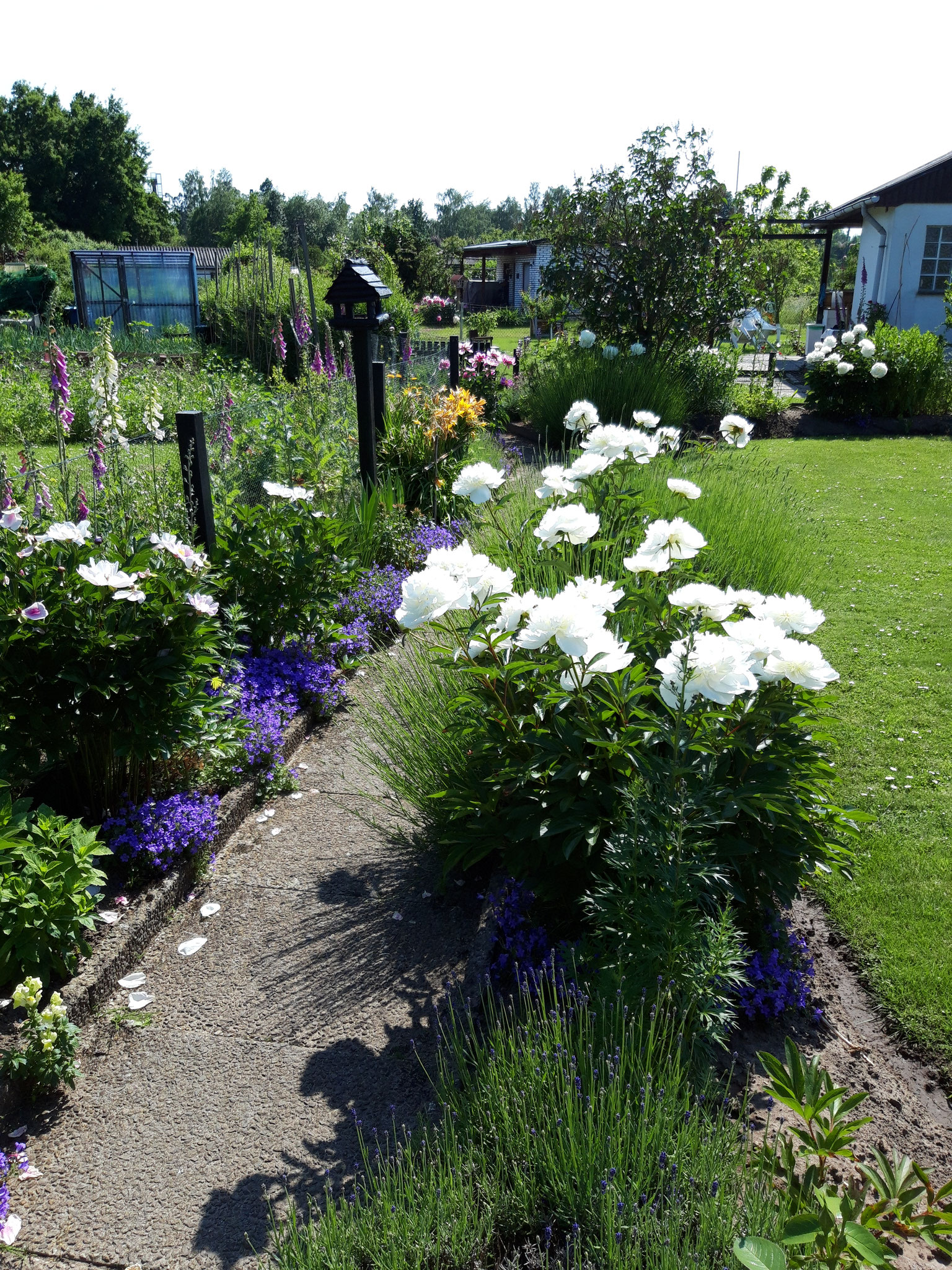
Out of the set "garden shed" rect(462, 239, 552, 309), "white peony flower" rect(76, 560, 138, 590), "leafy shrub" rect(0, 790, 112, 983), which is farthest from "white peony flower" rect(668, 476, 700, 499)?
"garden shed" rect(462, 239, 552, 309)

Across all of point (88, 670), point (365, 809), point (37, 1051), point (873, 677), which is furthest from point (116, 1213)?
point (873, 677)

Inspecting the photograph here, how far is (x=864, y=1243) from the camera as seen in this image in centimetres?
133

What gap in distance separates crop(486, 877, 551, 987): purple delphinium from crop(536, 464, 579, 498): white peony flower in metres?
1.30

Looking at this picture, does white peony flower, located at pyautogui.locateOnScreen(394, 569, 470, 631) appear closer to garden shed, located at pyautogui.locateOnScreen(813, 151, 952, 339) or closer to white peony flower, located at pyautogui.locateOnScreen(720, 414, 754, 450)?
white peony flower, located at pyautogui.locateOnScreen(720, 414, 754, 450)

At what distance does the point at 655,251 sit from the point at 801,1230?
1136 centimetres

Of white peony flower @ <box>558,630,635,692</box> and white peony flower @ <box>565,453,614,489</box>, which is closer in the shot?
white peony flower @ <box>558,630,635,692</box>

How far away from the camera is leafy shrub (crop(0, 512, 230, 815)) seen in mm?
2625

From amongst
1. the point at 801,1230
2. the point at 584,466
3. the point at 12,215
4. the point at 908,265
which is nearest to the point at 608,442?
the point at 584,466

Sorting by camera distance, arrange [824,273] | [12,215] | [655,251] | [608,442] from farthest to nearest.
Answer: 1. [12,215]
2. [824,273]
3. [655,251]
4. [608,442]

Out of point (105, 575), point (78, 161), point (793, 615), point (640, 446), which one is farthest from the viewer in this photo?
point (78, 161)

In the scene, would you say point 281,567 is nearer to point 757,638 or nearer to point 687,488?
point 687,488

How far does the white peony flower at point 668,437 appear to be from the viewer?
406 cm

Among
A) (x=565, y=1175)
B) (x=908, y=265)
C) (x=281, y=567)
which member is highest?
(x=908, y=265)

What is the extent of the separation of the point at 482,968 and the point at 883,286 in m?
21.8
